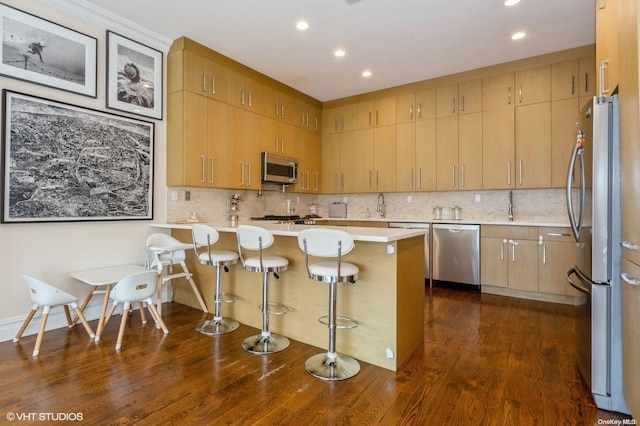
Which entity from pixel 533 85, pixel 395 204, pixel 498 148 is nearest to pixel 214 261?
pixel 395 204

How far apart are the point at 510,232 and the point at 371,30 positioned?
284 centimetres

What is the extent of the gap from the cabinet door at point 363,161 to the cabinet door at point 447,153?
108cm

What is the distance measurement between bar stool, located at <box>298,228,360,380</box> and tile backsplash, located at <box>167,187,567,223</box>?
2449 millimetres

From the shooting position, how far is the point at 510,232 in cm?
399

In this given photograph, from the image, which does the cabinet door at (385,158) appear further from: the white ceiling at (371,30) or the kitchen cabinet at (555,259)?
the kitchen cabinet at (555,259)

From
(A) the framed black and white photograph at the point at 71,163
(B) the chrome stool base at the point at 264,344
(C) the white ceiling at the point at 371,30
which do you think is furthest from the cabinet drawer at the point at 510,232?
(A) the framed black and white photograph at the point at 71,163

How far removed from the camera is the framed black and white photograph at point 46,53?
2.67m

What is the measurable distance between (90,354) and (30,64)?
8.01 ft

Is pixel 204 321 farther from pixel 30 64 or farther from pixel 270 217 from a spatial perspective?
pixel 30 64

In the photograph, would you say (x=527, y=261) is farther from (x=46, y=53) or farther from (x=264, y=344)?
(x=46, y=53)

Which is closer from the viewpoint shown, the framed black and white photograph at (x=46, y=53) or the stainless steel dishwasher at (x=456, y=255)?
the framed black and white photograph at (x=46, y=53)

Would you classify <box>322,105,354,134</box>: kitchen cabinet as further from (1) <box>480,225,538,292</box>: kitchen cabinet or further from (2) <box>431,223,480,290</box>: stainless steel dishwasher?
(1) <box>480,225,538,292</box>: kitchen cabinet

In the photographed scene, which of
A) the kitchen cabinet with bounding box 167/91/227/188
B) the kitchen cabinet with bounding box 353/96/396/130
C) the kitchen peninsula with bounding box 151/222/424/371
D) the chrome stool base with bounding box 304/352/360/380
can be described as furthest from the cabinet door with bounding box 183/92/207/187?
the kitchen cabinet with bounding box 353/96/396/130

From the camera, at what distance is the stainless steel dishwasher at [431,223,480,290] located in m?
4.21
